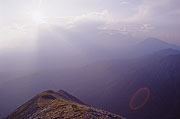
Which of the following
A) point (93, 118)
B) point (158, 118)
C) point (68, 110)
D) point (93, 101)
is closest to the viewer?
point (93, 118)

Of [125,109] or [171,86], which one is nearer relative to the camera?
[125,109]

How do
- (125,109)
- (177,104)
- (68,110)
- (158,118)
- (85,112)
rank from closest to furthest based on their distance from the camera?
(85,112) → (68,110) → (158,118) → (177,104) → (125,109)

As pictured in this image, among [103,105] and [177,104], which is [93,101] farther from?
[177,104]

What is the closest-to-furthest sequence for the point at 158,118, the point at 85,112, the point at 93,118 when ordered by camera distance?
the point at 93,118 → the point at 85,112 → the point at 158,118

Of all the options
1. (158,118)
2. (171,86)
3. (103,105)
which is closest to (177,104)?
(158,118)

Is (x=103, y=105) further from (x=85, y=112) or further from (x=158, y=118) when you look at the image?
(x=85, y=112)

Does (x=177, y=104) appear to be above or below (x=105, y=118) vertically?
below

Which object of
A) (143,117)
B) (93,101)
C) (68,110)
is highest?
(68,110)

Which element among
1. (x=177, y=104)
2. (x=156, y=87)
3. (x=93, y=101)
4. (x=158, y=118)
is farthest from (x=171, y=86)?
(x=93, y=101)

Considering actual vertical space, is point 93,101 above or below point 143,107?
below
